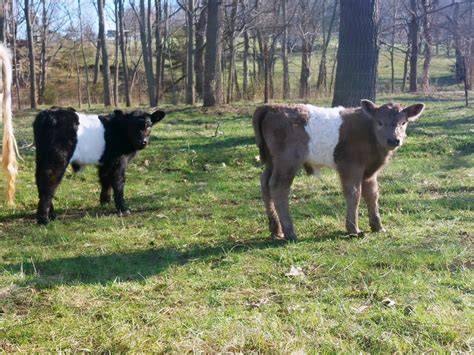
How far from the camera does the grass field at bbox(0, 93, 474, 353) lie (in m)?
3.69

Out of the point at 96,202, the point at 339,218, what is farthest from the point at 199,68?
the point at 339,218

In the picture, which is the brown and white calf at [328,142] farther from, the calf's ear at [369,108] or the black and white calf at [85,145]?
the black and white calf at [85,145]

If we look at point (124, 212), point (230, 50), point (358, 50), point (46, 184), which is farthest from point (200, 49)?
point (46, 184)

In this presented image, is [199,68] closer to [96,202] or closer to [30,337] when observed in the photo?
[96,202]

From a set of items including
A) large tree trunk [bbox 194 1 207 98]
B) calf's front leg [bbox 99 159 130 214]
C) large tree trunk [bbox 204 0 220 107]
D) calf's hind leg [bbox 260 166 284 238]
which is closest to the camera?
calf's hind leg [bbox 260 166 284 238]

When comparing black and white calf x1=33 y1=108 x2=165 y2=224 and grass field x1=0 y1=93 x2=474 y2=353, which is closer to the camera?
grass field x1=0 y1=93 x2=474 y2=353

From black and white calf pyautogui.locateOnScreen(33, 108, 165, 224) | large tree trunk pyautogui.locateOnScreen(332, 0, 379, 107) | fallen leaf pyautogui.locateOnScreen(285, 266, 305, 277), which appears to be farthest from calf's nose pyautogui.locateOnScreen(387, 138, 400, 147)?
large tree trunk pyautogui.locateOnScreen(332, 0, 379, 107)

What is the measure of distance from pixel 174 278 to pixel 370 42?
8.17 meters

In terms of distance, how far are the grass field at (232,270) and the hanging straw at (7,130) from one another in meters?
0.60

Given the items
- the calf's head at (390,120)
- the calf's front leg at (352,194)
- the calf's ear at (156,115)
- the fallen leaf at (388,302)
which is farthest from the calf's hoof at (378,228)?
the calf's ear at (156,115)

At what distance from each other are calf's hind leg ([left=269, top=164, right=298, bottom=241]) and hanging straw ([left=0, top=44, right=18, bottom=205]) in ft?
11.5

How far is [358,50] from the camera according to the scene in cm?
1136

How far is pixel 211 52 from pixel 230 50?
7.74 m

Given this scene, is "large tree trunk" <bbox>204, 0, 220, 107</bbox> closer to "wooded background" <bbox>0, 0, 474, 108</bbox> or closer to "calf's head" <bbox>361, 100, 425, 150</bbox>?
"wooded background" <bbox>0, 0, 474, 108</bbox>
